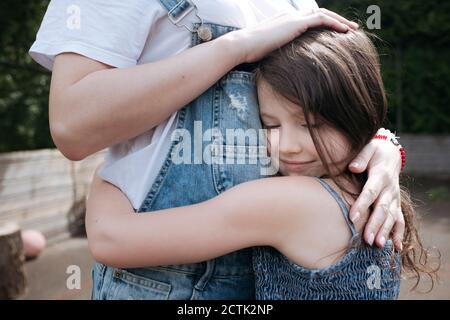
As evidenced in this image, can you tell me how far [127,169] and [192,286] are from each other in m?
0.27

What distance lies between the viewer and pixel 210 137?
1219mm

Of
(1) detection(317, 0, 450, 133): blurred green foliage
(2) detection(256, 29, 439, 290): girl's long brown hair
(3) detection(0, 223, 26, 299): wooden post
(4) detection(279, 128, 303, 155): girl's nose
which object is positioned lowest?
(1) detection(317, 0, 450, 133): blurred green foliage

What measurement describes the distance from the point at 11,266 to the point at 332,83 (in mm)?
3725

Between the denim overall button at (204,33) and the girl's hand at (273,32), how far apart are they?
A: 0.05 meters

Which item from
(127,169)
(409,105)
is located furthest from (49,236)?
(409,105)

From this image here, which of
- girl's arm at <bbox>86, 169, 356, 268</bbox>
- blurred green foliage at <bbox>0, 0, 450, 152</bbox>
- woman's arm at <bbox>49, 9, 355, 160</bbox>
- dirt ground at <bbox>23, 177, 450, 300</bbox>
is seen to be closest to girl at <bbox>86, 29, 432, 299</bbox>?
girl's arm at <bbox>86, 169, 356, 268</bbox>

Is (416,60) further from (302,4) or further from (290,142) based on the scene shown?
(290,142)

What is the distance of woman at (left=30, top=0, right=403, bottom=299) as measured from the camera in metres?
1.15

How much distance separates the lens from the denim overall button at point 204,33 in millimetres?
1232

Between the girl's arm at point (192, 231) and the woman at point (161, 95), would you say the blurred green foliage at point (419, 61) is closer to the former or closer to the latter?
the woman at point (161, 95)

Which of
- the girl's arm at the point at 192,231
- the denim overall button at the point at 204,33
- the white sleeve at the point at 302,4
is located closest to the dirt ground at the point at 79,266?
the white sleeve at the point at 302,4

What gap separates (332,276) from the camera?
1158 millimetres

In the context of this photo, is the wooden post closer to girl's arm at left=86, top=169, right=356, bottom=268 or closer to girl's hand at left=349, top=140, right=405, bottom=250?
girl's arm at left=86, top=169, right=356, bottom=268
